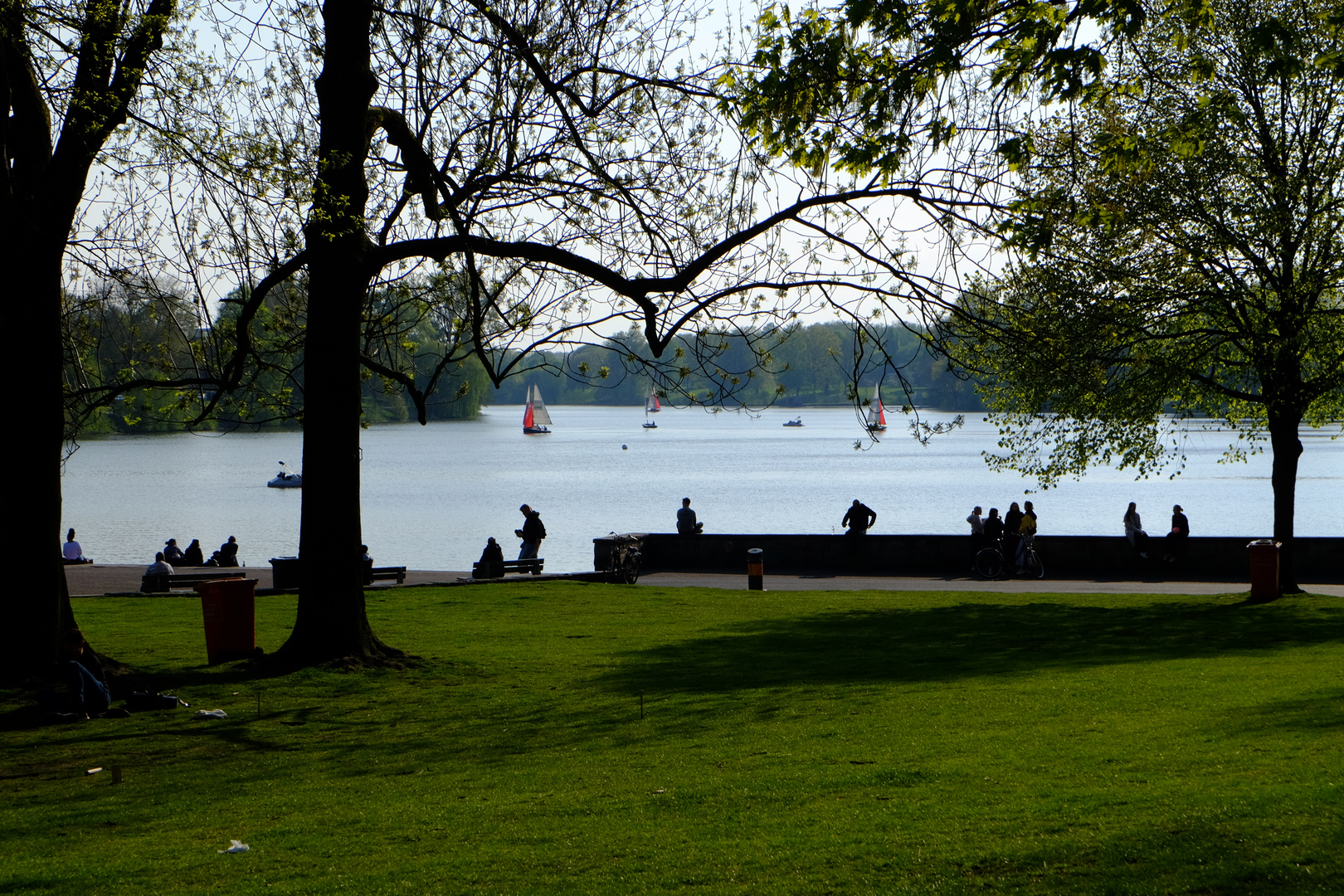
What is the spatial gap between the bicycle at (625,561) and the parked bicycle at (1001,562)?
763 cm

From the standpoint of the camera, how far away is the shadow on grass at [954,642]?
12844mm

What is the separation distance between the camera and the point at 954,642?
15.6 metres

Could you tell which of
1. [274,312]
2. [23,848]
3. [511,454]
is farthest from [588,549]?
[511,454]

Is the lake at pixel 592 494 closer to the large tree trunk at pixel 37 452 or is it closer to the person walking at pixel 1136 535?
the person walking at pixel 1136 535

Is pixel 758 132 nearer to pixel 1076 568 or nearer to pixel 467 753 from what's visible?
pixel 467 753

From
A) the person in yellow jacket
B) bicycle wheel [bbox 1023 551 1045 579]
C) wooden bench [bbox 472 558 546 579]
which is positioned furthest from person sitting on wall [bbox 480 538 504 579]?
bicycle wheel [bbox 1023 551 1045 579]

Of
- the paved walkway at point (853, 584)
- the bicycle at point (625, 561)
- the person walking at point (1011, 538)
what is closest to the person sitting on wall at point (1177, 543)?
the paved walkway at point (853, 584)

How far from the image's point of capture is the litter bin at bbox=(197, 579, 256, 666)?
1313cm

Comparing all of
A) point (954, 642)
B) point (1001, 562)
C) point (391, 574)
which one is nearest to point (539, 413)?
point (391, 574)

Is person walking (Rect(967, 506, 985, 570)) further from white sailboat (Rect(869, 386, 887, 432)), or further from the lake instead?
the lake

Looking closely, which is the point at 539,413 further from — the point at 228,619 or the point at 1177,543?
the point at 228,619

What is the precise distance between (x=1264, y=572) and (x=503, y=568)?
1464 cm

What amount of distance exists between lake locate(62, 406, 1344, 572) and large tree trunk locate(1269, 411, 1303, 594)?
1949cm

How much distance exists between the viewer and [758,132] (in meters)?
9.82
